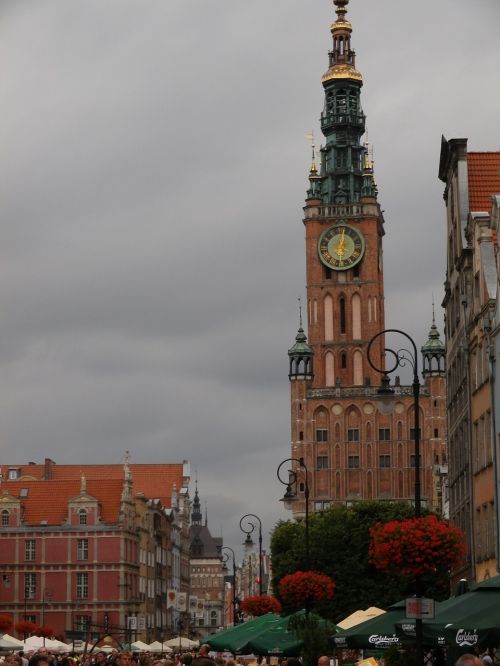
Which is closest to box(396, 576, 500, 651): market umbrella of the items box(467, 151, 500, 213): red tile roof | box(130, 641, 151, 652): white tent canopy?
box(467, 151, 500, 213): red tile roof

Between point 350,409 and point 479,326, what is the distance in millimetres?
84273

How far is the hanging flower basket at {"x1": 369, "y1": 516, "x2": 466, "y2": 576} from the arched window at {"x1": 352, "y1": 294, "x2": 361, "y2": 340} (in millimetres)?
107597

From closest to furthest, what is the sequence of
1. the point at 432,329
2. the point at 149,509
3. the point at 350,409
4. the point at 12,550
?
the point at 12,550 → the point at 149,509 → the point at 350,409 → the point at 432,329

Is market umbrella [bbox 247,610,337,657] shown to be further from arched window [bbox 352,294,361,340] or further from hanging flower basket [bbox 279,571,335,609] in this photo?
arched window [bbox 352,294,361,340]

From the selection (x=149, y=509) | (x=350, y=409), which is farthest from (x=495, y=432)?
(x=350, y=409)

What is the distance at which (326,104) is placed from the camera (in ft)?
460

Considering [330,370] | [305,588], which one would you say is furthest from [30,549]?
[305,588]

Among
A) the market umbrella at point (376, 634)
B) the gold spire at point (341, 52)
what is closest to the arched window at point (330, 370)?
the gold spire at point (341, 52)

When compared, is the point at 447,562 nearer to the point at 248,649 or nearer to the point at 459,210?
the point at 248,649

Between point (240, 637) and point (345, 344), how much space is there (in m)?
97.6

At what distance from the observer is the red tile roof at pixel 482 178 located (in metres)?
49.7

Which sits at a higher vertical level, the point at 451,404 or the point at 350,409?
the point at 350,409

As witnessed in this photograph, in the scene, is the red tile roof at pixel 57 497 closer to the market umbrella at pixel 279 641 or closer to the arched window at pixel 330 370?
the arched window at pixel 330 370

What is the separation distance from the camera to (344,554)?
8544cm
